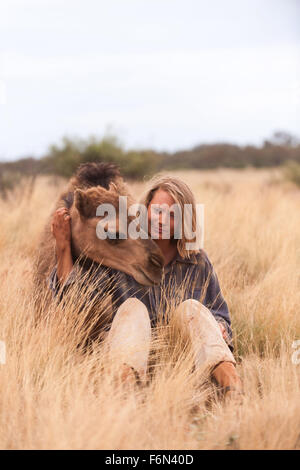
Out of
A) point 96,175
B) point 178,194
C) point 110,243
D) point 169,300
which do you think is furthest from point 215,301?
point 96,175

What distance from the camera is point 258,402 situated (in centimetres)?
328

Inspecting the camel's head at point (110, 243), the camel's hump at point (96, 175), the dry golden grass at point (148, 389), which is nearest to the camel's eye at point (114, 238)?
the camel's head at point (110, 243)

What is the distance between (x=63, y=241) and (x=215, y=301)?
122 cm

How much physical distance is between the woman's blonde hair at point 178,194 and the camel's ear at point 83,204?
63cm

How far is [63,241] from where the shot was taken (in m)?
3.81

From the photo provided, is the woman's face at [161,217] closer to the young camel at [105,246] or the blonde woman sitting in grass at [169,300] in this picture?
the blonde woman sitting in grass at [169,300]

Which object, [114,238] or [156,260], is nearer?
[156,260]

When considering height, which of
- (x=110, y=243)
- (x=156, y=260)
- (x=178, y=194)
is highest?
(x=178, y=194)

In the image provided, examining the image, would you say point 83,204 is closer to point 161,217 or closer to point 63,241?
point 63,241

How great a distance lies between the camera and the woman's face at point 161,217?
4.11m

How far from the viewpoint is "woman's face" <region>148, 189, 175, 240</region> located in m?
4.11
